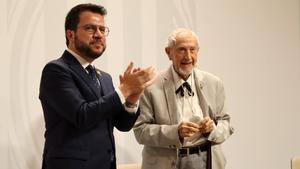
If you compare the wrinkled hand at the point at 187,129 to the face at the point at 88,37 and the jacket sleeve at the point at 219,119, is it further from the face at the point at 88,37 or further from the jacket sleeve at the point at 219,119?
the face at the point at 88,37

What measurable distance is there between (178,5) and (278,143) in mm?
1409

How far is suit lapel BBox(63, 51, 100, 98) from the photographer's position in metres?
1.81

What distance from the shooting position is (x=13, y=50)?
2.46 metres

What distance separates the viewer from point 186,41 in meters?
2.24

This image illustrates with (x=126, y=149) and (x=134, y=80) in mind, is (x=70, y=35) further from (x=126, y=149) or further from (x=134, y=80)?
(x=126, y=149)

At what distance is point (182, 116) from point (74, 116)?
0.71 metres

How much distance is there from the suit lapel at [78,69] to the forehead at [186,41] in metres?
0.60

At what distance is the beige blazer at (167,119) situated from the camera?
2.14m

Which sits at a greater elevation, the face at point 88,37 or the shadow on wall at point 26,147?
the face at point 88,37

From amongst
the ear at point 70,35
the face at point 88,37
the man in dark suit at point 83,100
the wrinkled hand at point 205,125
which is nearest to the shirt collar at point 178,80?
the wrinkled hand at point 205,125

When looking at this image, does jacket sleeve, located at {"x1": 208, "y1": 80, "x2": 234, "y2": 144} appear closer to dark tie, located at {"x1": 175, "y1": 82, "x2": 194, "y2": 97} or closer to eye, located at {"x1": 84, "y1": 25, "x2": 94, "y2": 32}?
dark tie, located at {"x1": 175, "y1": 82, "x2": 194, "y2": 97}

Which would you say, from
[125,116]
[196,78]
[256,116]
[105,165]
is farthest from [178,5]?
[105,165]

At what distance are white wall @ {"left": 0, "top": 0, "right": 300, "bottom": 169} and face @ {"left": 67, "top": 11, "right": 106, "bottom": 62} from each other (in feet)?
2.44

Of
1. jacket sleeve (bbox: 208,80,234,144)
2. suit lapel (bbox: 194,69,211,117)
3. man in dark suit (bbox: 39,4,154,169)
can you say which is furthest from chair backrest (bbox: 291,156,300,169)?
man in dark suit (bbox: 39,4,154,169)
